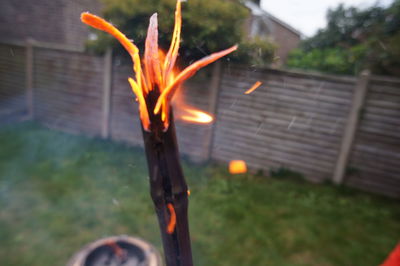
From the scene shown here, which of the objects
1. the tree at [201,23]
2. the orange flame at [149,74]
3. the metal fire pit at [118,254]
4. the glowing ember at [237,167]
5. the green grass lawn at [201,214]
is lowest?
the green grass lawn at [201,214]

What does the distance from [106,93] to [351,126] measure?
5129 millimetres

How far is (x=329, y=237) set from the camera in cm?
380

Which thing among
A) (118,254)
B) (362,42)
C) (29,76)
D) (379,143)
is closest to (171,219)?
(118,254)

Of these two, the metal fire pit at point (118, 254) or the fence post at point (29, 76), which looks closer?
the metal fire pit at point (118, 254)

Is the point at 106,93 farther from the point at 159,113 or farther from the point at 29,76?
the point at 159,113

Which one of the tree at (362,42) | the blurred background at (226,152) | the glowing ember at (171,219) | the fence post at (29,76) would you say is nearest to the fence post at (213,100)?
the blurred background at (226,152)

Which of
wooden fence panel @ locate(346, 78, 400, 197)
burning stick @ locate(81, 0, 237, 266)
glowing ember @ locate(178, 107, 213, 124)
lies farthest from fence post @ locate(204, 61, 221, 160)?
burning stick @ locate(81, 0, 237, 266)

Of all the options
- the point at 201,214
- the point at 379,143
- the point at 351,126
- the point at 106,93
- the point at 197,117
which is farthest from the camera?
A: the point at 106,93

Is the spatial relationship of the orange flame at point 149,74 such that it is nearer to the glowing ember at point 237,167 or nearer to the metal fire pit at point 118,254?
the metal fire pit at point 118,254

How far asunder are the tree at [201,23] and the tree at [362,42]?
85.6 inches

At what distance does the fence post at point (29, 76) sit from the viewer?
731 centimetres

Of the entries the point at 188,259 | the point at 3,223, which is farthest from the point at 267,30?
the point at 188,259

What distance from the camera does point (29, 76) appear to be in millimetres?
7438

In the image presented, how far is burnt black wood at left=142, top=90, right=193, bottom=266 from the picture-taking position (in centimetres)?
78
